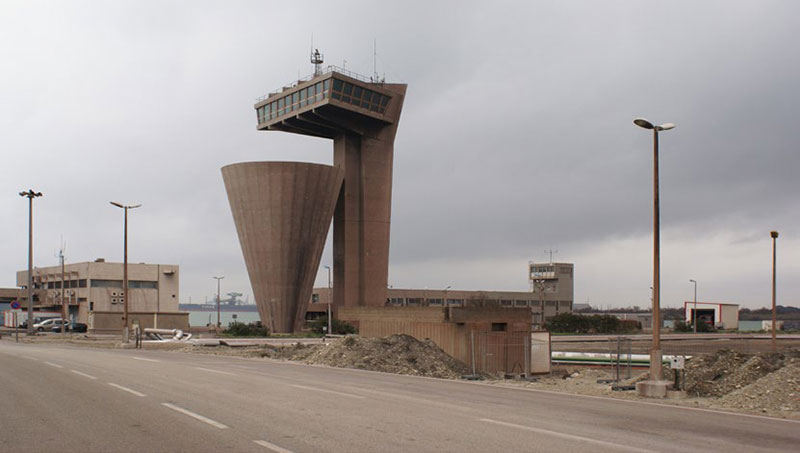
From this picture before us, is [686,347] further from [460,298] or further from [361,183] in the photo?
[460,298]

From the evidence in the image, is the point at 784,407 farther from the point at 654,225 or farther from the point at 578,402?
the point at 654,225

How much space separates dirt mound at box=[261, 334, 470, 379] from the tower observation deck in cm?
5250

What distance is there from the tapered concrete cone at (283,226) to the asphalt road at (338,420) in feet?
205

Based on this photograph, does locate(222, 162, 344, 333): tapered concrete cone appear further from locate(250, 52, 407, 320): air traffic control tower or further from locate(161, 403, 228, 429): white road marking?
locate(161, 403, 228, 429): white road marking

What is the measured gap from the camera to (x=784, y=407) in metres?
15.5

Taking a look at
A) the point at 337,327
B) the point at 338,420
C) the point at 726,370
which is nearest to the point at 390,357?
the point at 726,370

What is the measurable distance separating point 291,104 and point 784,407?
7642cm

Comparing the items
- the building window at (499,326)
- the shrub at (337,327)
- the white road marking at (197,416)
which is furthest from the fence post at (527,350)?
the shrub at (337,327)

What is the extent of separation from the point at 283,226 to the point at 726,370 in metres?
66.3

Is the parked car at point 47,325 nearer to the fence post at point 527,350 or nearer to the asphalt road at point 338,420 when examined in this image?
the fence post at point 527,350

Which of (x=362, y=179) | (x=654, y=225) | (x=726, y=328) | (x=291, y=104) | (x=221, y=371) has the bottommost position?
(x=726, y=328)

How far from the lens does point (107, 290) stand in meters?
101

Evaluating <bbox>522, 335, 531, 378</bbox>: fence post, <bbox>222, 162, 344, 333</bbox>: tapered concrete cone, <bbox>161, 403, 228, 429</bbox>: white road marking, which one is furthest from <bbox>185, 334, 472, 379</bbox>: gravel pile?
<bbox>222, 162, 344, 333</bbox>: tapered concrete cone

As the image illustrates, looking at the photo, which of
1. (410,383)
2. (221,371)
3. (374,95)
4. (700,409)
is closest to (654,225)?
(700,409)
